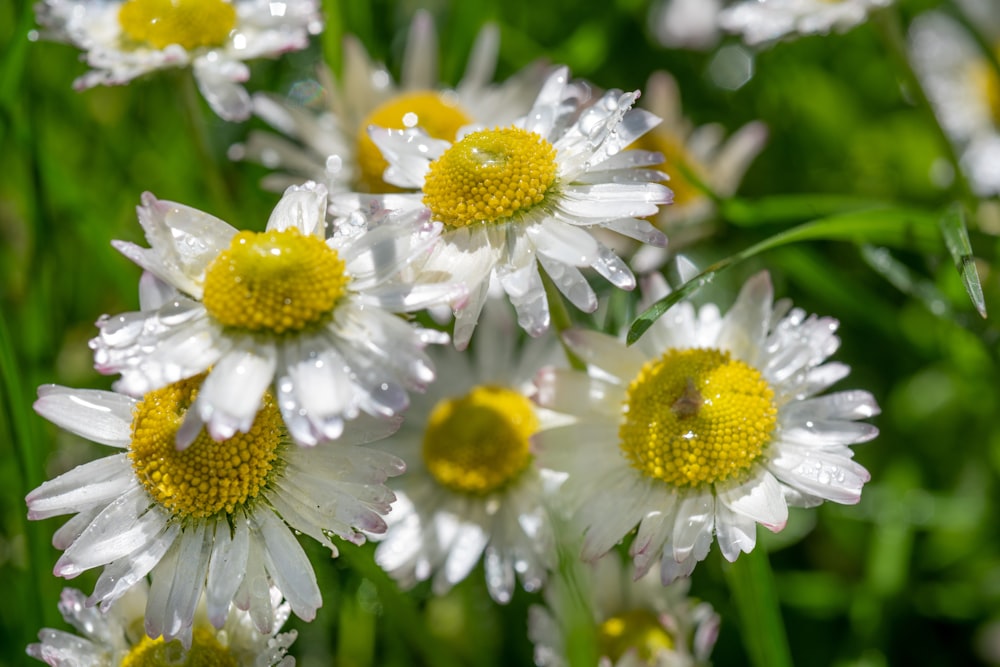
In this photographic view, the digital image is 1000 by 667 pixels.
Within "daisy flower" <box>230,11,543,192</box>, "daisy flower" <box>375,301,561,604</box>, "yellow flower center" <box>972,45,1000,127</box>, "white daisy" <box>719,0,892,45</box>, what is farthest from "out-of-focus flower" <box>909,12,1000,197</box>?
"daisy flower" <box>375,301,561,604</box>

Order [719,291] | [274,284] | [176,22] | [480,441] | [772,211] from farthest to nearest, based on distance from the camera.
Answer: [719,291] < [772,211] < [176,22] < [480,441] < [274,284]

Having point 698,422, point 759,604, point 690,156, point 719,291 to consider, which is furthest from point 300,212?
point 690,156

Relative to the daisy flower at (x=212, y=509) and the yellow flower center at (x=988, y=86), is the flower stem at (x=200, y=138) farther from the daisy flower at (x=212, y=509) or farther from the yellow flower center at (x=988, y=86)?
the yellow flower center at (x=988, y=86)

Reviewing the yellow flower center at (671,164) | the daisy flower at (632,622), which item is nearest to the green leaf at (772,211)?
the yellow flower center at (671,164)

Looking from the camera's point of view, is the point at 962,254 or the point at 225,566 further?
the point at 962,254

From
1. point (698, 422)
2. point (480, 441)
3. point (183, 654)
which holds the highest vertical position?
point (698, 422)

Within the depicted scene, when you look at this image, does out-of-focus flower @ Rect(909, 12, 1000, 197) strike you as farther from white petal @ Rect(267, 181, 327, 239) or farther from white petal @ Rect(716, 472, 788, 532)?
white petal @ Rect(267, 181, 327, 239)

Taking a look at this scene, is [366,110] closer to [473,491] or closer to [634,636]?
[473,491]
